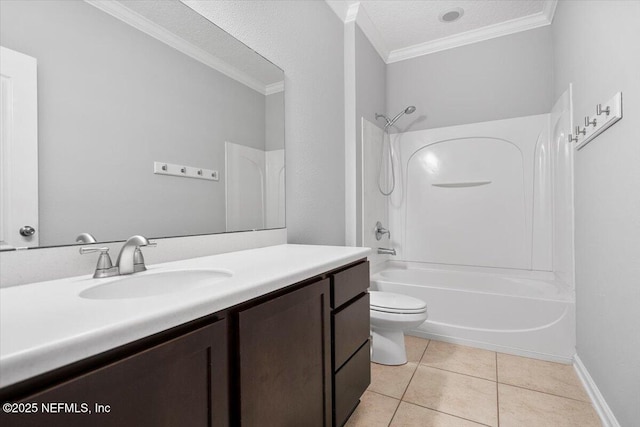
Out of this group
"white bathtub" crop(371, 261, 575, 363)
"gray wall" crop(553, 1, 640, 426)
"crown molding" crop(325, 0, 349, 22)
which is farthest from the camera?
"crown molding" crop(325, 0, 349, 22)

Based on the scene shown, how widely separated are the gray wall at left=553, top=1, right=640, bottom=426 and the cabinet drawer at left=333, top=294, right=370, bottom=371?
1001 millimetres

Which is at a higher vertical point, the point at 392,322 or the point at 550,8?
the point at 550,8

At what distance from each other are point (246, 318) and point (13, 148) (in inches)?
29.2

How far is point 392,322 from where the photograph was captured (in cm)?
191

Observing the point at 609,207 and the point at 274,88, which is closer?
the point at 609,207

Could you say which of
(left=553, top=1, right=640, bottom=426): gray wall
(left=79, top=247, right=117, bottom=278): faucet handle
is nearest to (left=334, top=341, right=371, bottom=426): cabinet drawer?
(left=79, top=247, right=117, bottom=278): faucet handle

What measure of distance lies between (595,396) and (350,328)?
1346 millimetres

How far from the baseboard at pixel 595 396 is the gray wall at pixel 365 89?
5.12ft

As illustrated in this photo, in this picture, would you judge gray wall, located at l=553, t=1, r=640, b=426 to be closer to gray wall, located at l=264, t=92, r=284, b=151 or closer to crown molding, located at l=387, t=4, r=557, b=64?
crown molding, located at l=387, t=4, r=557, b=64

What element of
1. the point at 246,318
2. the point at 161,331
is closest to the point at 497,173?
the point at 246,318

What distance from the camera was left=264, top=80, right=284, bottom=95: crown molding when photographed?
5.67 feet

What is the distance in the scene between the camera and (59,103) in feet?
2.93

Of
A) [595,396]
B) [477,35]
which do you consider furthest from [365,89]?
[595,396]

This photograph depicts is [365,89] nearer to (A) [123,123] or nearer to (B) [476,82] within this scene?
(B) [476,82]
